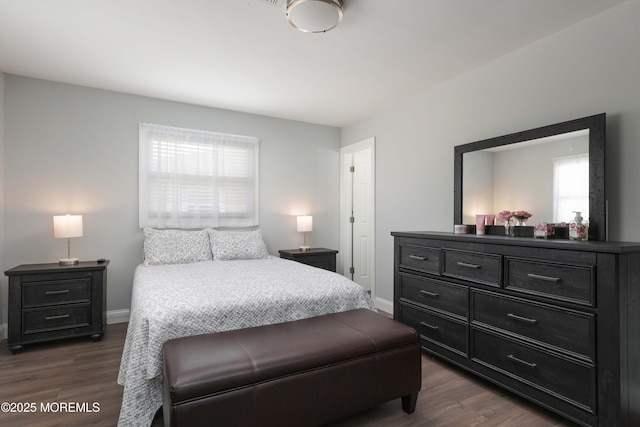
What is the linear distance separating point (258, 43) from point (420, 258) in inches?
85.0

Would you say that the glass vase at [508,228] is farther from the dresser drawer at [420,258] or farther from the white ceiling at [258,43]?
the white ceiling at [258,43]

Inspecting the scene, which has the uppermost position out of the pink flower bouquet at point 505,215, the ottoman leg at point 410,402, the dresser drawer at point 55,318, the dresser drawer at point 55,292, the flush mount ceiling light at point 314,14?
the flush mount ceiling light at point 314,14

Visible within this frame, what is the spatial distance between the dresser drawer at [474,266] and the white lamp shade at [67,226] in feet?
10.9

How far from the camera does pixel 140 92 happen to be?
3.56 m

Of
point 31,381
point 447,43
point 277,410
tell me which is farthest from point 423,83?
point 31,381

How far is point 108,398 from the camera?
6.94 ft

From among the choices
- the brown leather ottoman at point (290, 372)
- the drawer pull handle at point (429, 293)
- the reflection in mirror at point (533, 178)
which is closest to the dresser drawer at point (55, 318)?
the brown leather ottoman at point (290, 372)

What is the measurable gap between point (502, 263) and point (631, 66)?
1428 mm

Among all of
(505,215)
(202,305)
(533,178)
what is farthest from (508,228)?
(202,305)

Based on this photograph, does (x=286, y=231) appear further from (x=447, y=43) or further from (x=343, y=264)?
(x=447, y=43)

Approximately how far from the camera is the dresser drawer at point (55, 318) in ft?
9.28

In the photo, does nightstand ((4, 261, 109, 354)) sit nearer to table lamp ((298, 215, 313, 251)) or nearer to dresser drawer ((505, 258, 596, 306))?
table lamp ((298, 215, 313, 251))

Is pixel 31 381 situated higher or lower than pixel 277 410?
lower

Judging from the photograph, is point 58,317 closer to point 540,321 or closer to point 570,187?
point 540,321
